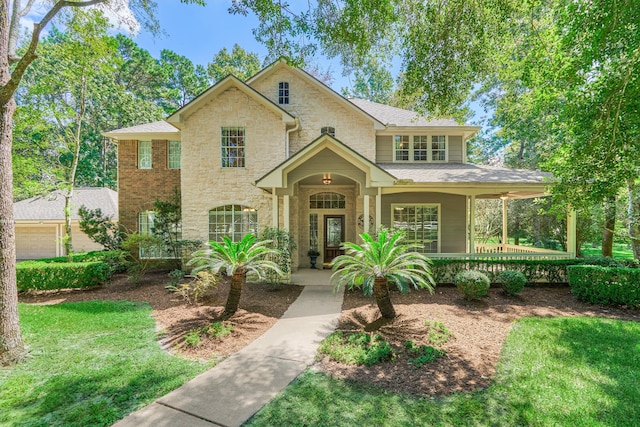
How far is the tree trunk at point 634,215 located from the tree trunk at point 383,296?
8.54m

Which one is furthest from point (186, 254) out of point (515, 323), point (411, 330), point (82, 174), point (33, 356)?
point (82, 174)

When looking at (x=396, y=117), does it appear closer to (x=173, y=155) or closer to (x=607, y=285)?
(x=607, y=285)

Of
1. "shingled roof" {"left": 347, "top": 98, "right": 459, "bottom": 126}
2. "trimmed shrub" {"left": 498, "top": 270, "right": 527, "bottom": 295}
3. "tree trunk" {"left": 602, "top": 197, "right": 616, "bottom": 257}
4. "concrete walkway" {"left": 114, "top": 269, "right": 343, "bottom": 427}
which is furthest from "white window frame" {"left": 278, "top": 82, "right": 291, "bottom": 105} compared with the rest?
"tree trunk" {"left": 602, "top": 197, "right": 616, "bottom": 257}

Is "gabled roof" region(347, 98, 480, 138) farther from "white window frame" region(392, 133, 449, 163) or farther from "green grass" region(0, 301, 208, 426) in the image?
"green grass" region(0, 301, 208, 426)

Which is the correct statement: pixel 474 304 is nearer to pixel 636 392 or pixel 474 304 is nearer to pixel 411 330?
pixel 411 330

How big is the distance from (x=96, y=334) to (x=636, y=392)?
9.04m

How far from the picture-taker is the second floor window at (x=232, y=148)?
11562 mm

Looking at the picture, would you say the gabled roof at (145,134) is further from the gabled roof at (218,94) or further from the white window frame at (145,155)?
the gabled roof at (218,94)

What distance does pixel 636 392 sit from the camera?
385 centimetres

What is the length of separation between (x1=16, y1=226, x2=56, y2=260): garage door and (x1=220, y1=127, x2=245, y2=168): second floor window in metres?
15.3

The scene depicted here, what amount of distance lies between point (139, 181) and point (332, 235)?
892 cm

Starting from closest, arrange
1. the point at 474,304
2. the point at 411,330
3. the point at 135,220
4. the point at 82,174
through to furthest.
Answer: the point at 411,330 < the point at 474,304 < the point at 135,220 < the point at 82,174

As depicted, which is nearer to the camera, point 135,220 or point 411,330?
point 411,330

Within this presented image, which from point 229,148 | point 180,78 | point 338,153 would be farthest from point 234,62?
point 338,153
